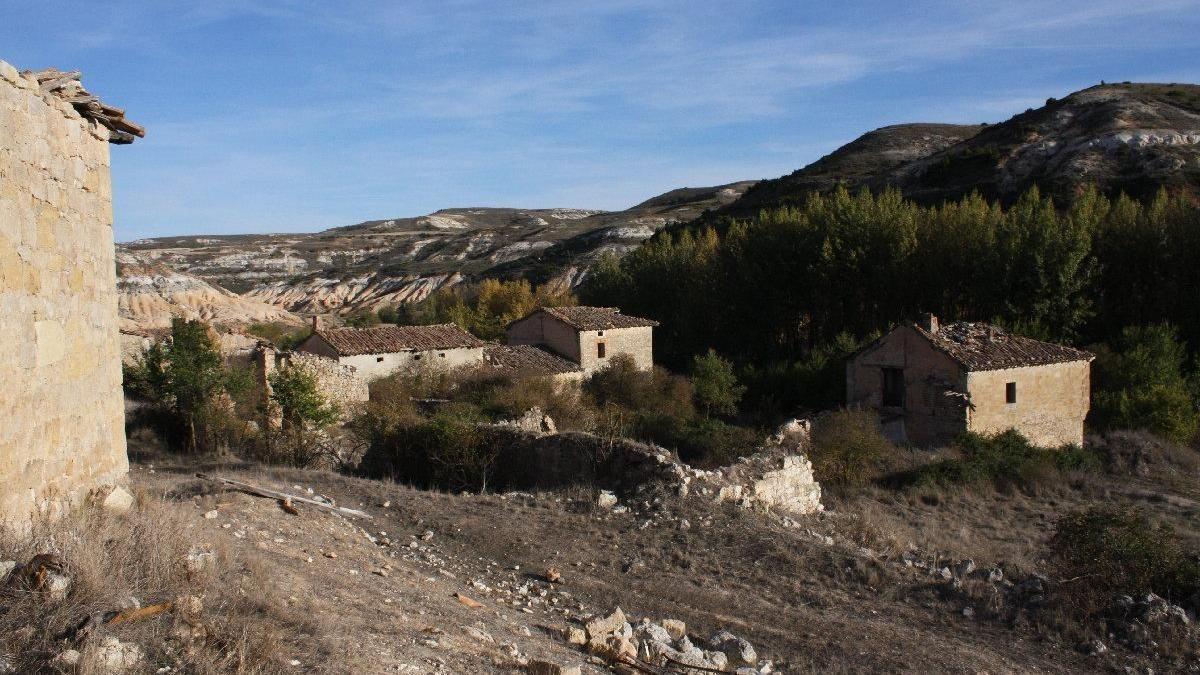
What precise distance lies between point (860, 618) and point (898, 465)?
11637 mm

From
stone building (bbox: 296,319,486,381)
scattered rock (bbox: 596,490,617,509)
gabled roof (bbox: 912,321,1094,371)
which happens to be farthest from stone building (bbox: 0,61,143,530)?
stone building (bbox: 296,319,486,381)

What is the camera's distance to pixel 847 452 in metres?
19.1

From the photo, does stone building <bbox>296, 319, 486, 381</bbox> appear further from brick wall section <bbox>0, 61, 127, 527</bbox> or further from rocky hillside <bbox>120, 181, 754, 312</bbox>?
rocky hillside <bbox>120, 181, 754, 312</bbox>

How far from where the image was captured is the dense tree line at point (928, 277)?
1148 inches

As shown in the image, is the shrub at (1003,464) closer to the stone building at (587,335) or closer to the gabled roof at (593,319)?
the stone building at (587,335)

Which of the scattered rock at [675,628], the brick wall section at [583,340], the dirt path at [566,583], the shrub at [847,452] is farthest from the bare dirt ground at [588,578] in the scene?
the brick wall section at [583,340]

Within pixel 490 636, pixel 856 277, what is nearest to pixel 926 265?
pixel 856 277

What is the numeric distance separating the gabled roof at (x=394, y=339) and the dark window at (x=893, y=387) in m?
15.4

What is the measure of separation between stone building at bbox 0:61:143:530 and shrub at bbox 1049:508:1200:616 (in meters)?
9.04

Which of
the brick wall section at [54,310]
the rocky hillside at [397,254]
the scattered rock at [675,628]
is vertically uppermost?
the rocky hillside at [397,254]

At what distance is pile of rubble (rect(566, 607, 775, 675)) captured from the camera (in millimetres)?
6666

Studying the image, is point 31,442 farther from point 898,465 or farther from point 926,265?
point 926,265

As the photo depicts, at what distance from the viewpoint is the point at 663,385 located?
31.5 m

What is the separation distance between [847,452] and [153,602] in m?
16.4
